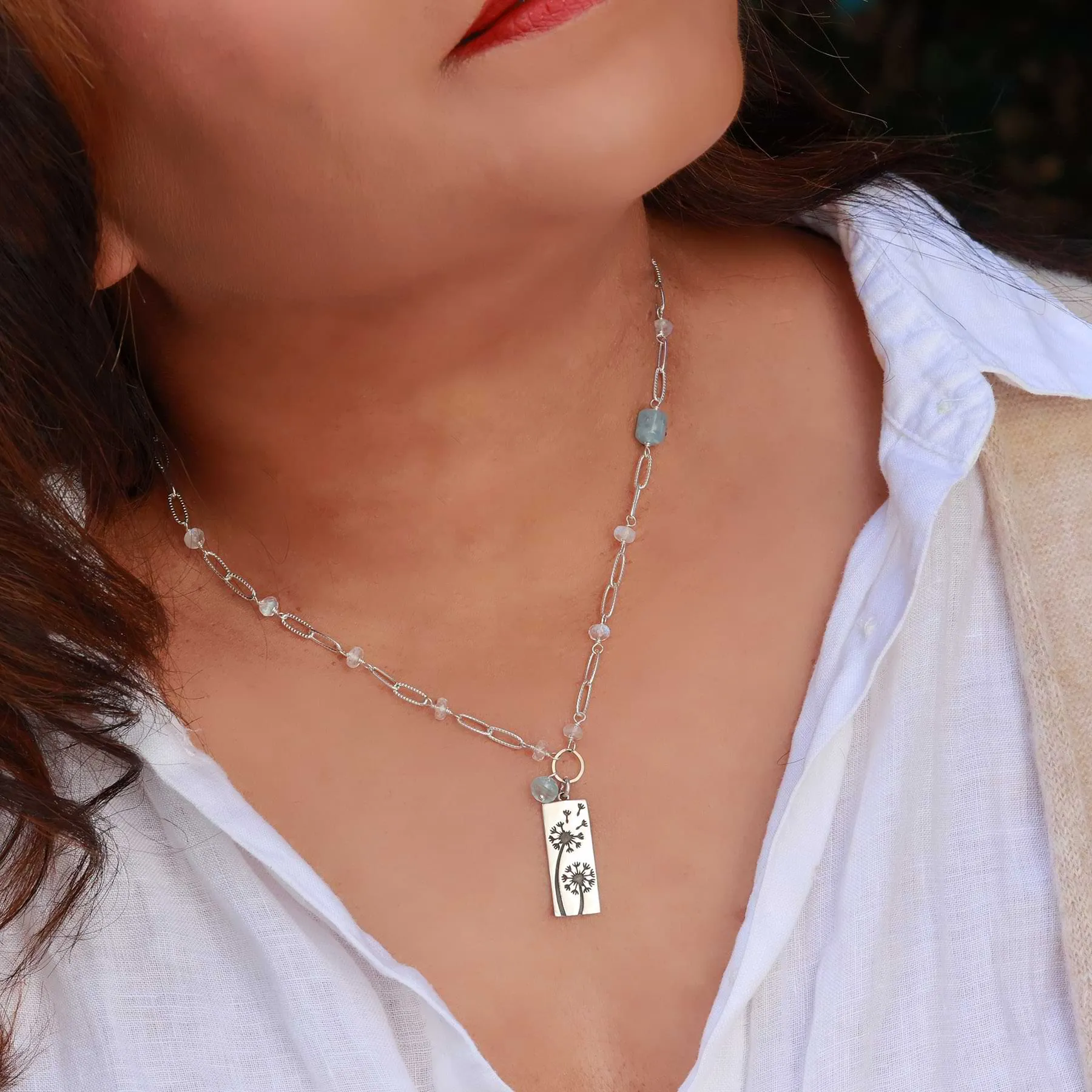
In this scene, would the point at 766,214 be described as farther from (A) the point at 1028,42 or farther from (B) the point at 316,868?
(A) the point at 1028,42

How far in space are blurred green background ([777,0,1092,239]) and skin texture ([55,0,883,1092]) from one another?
1.49 metres

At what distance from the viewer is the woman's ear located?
1.32 meters

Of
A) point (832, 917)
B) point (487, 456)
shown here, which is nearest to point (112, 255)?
point (487, 456)

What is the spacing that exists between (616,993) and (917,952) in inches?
12.5

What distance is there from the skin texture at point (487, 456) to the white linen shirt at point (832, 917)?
0.08m

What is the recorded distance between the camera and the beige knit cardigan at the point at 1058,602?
4.28 ft

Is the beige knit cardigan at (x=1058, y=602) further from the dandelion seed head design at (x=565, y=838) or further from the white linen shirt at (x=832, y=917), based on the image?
the dandelion seed head design at (x=565, y=838)

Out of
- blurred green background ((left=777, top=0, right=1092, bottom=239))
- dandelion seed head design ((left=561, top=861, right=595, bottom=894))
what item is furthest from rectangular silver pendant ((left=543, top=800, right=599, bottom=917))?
blurred green background ((left=777, top=0, right=1092, bottom=239))

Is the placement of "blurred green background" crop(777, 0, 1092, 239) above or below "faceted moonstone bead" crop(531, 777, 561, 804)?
above

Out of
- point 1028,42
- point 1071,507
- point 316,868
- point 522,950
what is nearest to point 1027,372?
point 1071,507

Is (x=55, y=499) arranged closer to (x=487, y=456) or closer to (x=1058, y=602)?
(x=487, y=456)

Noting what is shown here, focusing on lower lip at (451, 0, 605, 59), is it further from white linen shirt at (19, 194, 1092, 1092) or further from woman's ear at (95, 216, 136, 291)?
white linen shirt at (19, 194, 1092, 1092)

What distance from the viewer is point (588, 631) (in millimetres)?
1558

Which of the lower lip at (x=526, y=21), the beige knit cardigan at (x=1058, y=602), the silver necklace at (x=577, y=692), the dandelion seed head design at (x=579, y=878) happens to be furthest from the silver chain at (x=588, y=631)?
the lower lip at (x=526, y=21)
